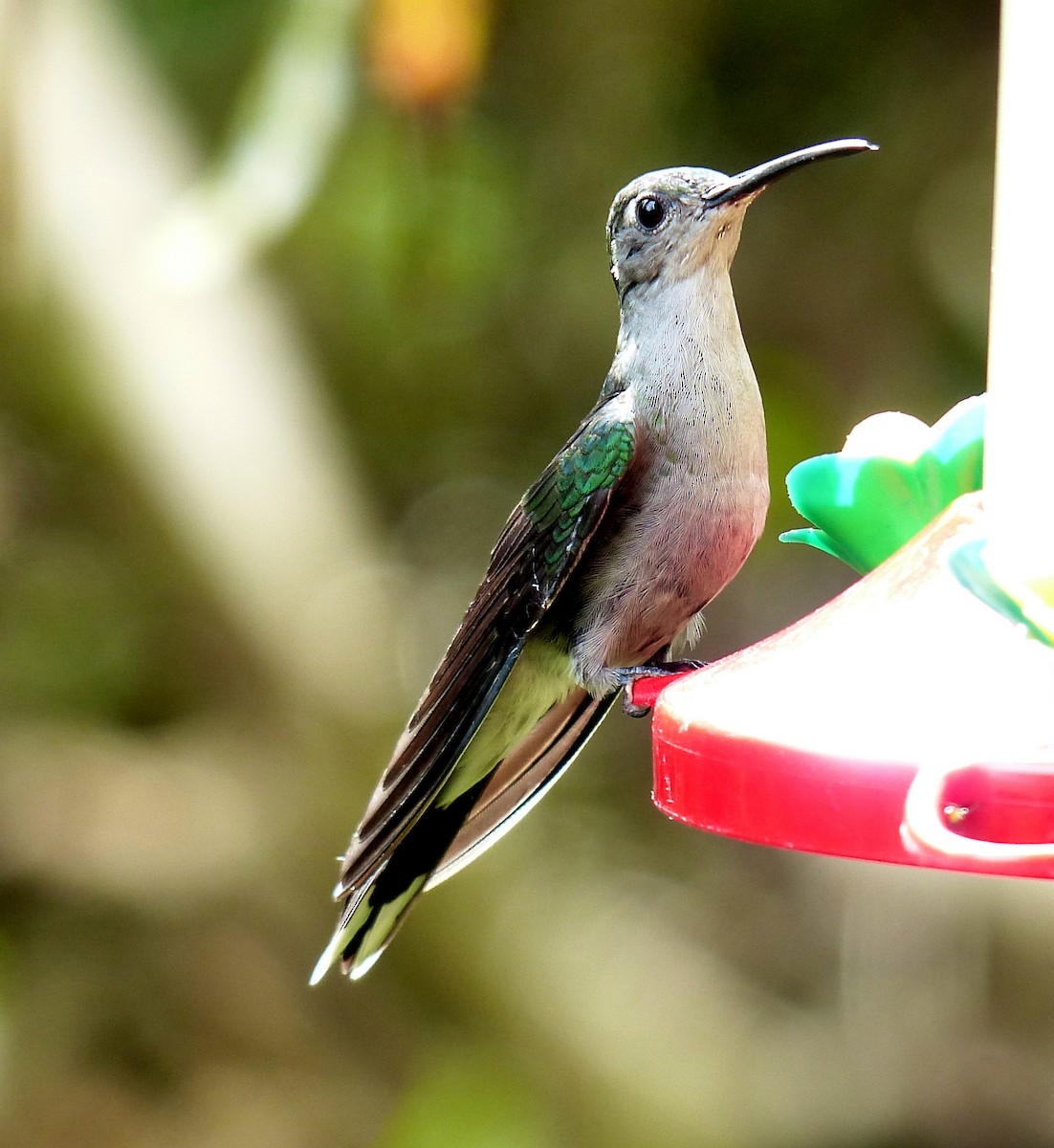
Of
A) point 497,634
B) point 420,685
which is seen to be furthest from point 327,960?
point 420,685

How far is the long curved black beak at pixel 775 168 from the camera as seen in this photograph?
2297 mm

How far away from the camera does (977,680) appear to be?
1.78 m

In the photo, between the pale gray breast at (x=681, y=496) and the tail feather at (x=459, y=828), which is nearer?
the pale gray breast at (x=681, y=496)

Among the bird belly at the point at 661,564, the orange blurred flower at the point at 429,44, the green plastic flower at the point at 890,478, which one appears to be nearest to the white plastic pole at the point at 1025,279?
the green plastic flower at the point at 890,478

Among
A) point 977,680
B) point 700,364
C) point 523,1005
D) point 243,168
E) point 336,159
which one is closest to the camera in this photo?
point 977,680

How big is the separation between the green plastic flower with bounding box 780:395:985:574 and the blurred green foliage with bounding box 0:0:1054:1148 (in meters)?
2.88

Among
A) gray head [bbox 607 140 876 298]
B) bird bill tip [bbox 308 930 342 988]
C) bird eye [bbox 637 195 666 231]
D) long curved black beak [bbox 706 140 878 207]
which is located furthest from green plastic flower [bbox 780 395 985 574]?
bird bill tip [bbox 308 930 342 988]

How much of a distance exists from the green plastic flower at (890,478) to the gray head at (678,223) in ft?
2.88

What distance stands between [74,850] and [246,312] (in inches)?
82.1

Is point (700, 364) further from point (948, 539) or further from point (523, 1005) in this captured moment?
point (523, 1005)

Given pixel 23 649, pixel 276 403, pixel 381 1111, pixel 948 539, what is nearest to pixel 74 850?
pixel 23 649

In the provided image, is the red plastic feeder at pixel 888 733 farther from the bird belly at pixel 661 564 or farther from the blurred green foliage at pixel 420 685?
the blurred green foliage at pixel 420 685

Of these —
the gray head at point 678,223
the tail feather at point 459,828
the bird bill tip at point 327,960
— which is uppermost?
the gray head at point 678,223

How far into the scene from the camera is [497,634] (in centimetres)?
283
